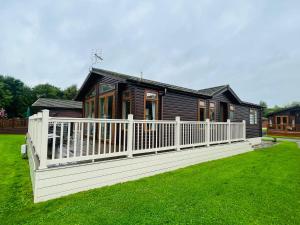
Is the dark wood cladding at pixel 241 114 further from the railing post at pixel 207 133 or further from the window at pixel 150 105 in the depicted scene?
the window at pixel 150 105

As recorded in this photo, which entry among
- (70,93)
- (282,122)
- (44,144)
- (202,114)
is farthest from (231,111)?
(70,93)

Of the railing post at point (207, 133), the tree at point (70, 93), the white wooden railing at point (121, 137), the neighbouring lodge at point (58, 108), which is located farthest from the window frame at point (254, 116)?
the tree at point (70, 93)

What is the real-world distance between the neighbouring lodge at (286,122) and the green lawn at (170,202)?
22.0 meters

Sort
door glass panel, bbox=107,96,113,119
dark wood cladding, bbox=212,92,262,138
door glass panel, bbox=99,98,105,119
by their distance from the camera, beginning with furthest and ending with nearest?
1. dark wood cladding, bbox=212,92,262,138
2. door glass panel, bbox=99,98,105,119
3. door glass panel, bbox=107,96,113,119

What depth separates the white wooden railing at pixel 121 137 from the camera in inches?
133

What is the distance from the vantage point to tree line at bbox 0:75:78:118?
28328 mm

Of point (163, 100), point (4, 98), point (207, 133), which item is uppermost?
point (4, 98)

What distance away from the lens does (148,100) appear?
676cm

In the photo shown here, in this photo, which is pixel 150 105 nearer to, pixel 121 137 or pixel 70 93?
pixel 121 137

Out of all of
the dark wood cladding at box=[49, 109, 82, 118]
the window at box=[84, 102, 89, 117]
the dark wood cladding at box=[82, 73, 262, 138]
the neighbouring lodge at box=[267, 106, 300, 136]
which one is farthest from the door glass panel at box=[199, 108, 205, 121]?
the neighbouring lodge at box=[267, 106, 300, 136]

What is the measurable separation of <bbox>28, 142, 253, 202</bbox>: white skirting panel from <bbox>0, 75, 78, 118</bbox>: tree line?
2843 cm

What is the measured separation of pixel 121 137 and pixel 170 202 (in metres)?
4.04

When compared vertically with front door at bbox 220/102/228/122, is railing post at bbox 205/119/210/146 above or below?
below

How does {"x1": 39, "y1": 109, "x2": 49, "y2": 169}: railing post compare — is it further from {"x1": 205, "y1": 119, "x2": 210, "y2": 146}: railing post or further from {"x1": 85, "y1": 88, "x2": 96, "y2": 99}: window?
{"x1": 85, "y1": 88, "x2": 96, "y2": 99}: window
